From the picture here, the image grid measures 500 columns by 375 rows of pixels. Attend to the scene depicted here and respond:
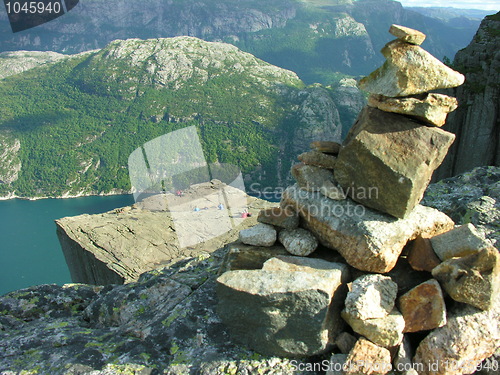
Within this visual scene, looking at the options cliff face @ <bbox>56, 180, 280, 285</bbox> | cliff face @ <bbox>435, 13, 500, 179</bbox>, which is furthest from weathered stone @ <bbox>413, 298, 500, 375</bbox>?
cliff face @ <bbox>435, 13, 500, 179</bbox>

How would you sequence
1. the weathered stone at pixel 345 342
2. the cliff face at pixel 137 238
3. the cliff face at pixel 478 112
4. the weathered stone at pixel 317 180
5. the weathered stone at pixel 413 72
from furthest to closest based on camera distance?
the cliff face at pixel 137 238 < the cliff face at pixel 478 112 < the weathered stone at pixel 317 180 < the weathered stone at pixel 413 72 < the weathered stone at pixel 345 342

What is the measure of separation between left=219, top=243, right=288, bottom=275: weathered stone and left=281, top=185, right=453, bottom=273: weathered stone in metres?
0.81

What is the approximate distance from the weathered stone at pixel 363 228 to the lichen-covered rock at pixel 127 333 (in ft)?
6.50

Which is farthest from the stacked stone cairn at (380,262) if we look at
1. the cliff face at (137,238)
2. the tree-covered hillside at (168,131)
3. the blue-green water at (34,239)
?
the tree-covered hillside at (168,131)

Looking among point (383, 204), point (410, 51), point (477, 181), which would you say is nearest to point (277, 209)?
point (383, 204)

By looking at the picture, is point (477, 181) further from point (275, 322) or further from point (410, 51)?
point (275, 322)

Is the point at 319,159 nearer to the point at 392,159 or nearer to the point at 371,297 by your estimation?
the point at 392,159

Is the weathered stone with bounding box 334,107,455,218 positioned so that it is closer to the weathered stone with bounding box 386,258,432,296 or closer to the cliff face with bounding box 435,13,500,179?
the weathered stone with bounding box 386,258,432,296

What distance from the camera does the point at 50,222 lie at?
427ft

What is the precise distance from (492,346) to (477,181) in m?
7.41

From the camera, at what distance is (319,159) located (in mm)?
7648

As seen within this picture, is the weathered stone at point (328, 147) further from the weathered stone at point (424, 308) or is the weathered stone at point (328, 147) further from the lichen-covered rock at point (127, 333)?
the lichen-covered rock at point (127, 333)

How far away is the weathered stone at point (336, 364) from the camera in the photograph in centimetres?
559

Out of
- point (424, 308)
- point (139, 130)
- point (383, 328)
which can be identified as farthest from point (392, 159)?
point (139, 130)
